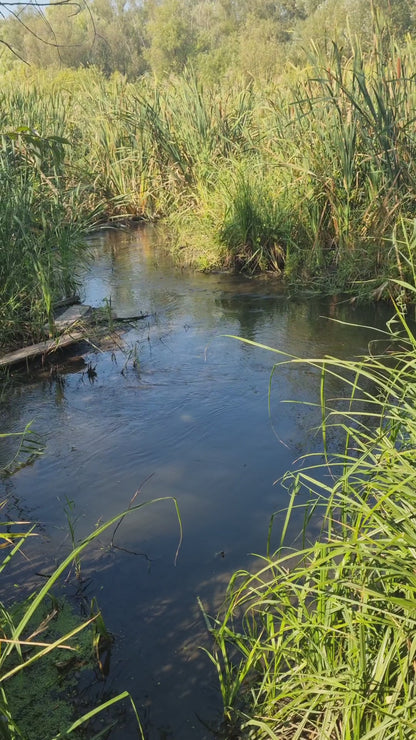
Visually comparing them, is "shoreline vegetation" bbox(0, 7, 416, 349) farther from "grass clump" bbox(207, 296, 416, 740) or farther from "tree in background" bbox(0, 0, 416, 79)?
"tree in background" bbox(0, 0, 416, 79)

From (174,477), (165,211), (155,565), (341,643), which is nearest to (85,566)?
(155,565)

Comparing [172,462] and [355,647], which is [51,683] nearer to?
[355,647]

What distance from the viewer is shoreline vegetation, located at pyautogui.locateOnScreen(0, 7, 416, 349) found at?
199 inches

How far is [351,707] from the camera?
1654 millimetres

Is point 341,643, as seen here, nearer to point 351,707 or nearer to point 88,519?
point 351,707

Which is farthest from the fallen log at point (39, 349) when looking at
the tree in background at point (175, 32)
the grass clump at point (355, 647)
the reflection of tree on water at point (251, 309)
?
the tree in background at point (175, 32)

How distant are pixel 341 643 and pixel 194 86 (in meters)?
8.58

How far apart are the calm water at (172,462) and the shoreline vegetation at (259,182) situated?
605mm

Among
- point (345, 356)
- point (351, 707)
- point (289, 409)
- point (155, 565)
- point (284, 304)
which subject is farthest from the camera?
point (284, 304)

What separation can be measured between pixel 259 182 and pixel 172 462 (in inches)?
168

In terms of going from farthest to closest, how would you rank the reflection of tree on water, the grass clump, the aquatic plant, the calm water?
1. the reflection of tree on water
2. the calm water
3. the aquatic plant
4. the grass clump

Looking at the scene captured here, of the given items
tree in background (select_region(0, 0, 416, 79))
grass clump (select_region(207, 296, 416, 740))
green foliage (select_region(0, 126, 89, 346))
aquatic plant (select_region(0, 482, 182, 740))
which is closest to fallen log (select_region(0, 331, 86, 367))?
green foliage (select_region(0, 126, 89, 346))

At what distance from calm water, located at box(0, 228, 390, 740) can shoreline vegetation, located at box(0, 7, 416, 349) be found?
1.99 feet

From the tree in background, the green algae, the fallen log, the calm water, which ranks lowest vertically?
the green algae
